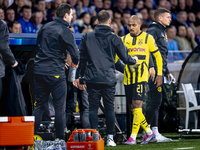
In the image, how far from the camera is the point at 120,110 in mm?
8383

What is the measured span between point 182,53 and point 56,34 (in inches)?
201

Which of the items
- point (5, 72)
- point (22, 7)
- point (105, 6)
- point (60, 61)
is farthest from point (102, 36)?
point (105, 6)

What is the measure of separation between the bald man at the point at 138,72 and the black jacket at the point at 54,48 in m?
1.08

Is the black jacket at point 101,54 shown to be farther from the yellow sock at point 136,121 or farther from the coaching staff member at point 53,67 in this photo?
the yellow sock at point 136,121

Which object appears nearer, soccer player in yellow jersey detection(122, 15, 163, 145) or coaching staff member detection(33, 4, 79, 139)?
coaching staff member detection(33, 4, 79, 139)

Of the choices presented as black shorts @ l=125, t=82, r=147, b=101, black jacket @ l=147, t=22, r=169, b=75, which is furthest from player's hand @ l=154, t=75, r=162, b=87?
black jacket @ l=147, t=22, r=169, b=75

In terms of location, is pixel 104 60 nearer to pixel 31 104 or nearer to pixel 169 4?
pixel 31 104

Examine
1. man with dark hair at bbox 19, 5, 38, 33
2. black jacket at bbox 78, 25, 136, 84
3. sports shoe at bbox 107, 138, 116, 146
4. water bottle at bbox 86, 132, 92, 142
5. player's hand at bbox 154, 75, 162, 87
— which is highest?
man with dark hair at bbox 19, 5, 38, 33

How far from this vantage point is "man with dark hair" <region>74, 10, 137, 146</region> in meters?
6.36

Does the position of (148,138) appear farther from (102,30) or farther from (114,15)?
(114,15)

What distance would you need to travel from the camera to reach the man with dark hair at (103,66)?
6359 mm

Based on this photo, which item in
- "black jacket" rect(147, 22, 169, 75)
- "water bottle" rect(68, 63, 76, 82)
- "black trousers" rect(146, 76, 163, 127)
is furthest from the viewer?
"black jacket" rect(147, 22, 169, 75)

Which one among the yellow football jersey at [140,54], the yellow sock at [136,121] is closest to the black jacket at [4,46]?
the yellow football jersey at [140,54]

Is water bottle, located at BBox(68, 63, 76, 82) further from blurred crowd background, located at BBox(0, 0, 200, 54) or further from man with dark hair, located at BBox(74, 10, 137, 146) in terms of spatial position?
blurred crowd background, located at BBox(0, 0, 200, 54)
